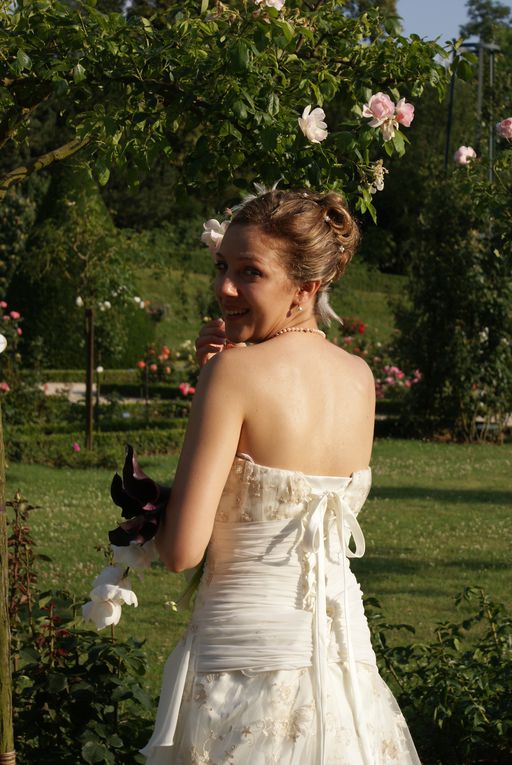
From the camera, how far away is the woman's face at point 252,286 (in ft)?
6.53

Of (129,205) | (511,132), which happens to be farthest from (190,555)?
(129,205)

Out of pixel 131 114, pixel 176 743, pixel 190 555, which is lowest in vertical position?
pixel 176 743

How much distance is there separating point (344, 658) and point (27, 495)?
7.71 meters

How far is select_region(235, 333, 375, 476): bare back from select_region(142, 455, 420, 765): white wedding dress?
4cm

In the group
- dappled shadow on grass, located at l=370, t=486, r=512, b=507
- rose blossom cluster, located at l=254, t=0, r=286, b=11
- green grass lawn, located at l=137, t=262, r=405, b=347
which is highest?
rose blossom cluster, located at l=254, t=0, r=286, b=11

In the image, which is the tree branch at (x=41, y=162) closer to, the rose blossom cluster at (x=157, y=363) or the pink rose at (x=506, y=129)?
the pink rose at (x=506, y=129)

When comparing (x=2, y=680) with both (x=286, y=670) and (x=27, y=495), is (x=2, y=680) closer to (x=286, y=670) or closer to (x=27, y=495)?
(x=286, y=670)

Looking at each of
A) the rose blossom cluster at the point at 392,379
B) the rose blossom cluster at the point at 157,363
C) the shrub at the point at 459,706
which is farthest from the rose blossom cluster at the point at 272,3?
the rose blossom cluster at the point at 157,363

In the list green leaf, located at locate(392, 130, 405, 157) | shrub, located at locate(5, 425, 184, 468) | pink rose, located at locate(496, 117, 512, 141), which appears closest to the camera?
green leaf, located at locate(392, 130, 405, 157)

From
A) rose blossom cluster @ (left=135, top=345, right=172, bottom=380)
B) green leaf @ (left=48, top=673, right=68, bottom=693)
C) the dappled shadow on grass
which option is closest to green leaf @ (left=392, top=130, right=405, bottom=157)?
green leaf @ (left=48, top=673, right=68, bottom=693)

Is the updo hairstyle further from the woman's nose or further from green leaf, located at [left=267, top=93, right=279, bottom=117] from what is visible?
green leaf, located at [left=267, top=93, right=279, bottom=117]

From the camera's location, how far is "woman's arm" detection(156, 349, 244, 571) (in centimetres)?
183

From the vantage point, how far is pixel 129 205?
1403 inches

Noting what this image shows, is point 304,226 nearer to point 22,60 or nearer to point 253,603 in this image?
point 253,603
